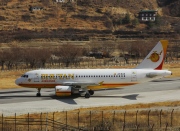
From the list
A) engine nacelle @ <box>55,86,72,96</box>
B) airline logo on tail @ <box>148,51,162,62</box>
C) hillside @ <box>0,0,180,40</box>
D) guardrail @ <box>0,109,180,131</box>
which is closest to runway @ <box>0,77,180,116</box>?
engine nacelle @ <box>55,86,72,96</box>

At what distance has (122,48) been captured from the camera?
140m

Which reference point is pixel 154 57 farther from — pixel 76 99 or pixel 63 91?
pixel 63 91

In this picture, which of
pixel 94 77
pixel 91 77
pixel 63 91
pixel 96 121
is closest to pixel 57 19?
pixel 91 77

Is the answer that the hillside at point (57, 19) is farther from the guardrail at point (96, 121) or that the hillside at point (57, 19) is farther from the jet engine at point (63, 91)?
the guardrail at point (96, 121)

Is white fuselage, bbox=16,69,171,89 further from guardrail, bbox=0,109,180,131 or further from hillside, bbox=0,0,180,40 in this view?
hillside, bbox=0,0,180,40

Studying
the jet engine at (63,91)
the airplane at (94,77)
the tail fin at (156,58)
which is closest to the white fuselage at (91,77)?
the airplane at (94,77)

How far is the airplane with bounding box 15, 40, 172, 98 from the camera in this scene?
4884 cm

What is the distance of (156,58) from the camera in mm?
50344

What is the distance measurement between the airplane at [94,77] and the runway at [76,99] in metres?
1.45

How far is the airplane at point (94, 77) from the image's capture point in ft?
160

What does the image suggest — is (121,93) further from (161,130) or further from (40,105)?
(161,130)

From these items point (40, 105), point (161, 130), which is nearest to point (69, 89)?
point (40, 105)

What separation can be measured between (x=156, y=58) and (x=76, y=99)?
1221 centimetres

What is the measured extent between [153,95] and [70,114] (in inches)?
650
